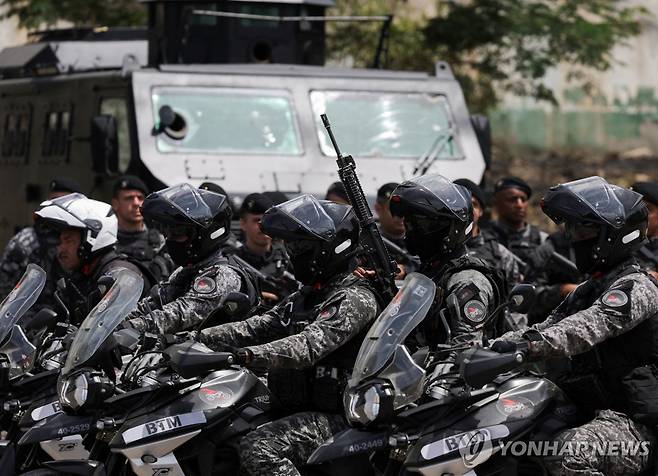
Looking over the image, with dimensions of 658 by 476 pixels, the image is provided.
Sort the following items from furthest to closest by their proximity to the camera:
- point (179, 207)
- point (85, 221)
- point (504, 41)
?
1. point (504, 41)
2. point (85, 221)
3. point (179, 207)

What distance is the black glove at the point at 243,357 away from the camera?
5.94 meters

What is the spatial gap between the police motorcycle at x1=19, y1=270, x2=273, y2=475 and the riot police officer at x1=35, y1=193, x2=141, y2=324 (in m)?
1.32

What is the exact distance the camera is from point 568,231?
20.3 ft

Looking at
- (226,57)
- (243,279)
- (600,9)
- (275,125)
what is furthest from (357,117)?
(600,9)

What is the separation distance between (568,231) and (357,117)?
19.8 ft

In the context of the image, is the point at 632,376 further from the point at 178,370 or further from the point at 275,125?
the point at 275,125

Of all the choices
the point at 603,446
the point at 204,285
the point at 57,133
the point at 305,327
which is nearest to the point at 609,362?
the point at 603,446

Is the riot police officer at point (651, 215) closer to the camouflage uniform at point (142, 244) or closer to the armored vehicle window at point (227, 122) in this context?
the camouflage uniform at point (142, 244)

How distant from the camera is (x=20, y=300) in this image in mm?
7113

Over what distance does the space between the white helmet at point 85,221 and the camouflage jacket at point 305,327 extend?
1.23m

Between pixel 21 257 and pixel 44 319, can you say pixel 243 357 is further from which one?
pixel 21 257

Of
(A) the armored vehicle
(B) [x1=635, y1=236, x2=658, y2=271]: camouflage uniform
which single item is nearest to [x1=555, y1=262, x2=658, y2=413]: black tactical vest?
(B) [x1=635, y1=236, x2=658, y2=271]: camouflage uniform

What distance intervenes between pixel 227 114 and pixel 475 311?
5.97 m

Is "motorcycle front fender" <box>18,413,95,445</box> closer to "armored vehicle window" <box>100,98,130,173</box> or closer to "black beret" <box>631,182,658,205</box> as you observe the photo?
"black beret" <box>631,182,658,205</box>
